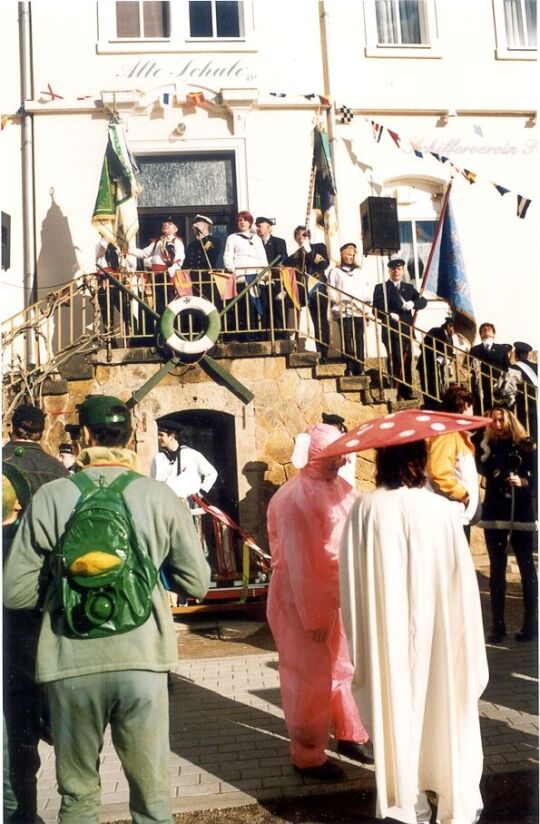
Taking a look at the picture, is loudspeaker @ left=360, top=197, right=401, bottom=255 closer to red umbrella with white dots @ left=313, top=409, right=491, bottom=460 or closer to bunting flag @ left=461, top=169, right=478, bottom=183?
bunting flag @ left=461, top=169, right=478, bottom=183

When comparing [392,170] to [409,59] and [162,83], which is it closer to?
[409,59]

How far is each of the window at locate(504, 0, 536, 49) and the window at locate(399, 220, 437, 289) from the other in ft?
8.03

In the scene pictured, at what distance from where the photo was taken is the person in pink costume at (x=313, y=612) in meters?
3.69

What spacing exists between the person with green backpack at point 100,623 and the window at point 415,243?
28.0ft

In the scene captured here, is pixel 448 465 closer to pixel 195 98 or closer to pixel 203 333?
pixel 203 333

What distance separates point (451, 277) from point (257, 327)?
2345 mm

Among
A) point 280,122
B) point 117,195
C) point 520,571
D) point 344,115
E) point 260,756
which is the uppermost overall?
point 344,115

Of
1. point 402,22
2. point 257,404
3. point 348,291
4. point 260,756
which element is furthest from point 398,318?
point 260,756

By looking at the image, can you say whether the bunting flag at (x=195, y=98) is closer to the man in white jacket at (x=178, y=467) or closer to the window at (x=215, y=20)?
the window at (x=215, y=20)

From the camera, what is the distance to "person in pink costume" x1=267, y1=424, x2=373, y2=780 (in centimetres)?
369

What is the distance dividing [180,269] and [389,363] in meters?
2.54

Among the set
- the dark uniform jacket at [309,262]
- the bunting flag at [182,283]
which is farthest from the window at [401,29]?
the bunting flag at [182,283]

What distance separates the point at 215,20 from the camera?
28.0ft

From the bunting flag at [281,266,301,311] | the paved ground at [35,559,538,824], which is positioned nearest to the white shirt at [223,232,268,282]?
the bunting flag at [281,266,301,311]
